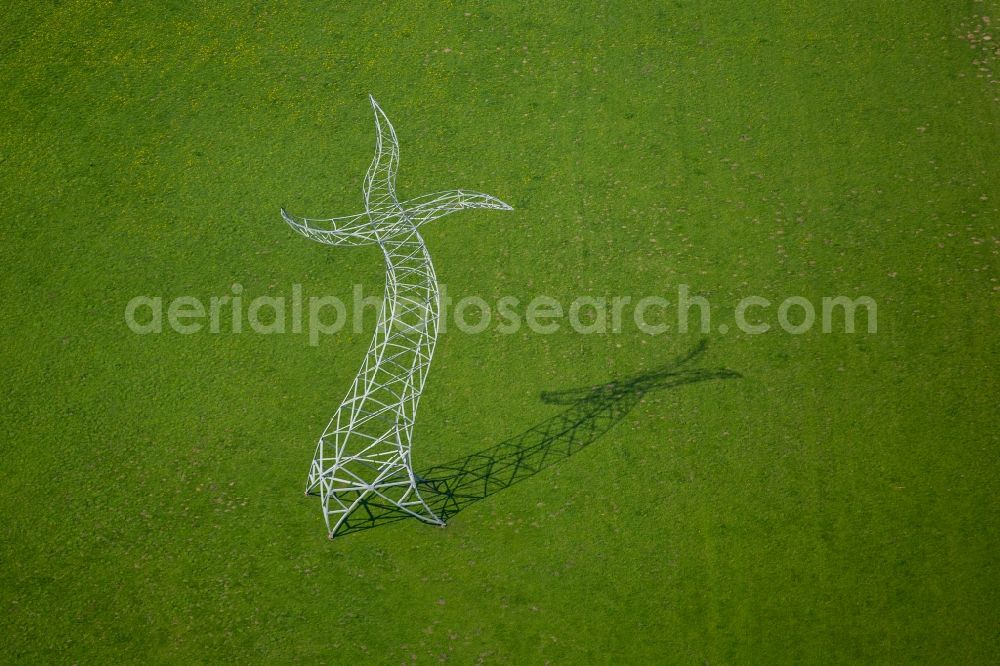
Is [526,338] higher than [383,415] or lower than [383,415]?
higher

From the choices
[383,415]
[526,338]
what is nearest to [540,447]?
[526,338]

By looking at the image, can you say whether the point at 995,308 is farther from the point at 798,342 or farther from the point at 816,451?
the point at 816,451

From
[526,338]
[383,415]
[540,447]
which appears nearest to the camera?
[540,447]

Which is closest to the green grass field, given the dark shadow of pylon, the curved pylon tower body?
the dark shadow of pylon

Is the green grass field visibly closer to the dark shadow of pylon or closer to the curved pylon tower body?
the dark shadow of pylon

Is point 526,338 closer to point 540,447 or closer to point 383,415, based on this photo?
point 540,447

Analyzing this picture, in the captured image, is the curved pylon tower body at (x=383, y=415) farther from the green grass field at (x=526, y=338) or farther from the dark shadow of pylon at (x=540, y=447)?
the green grass field at (x=526, y=338)

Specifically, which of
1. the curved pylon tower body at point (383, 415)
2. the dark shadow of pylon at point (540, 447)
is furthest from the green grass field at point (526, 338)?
the curved pylon tower body at point (383, 415)
